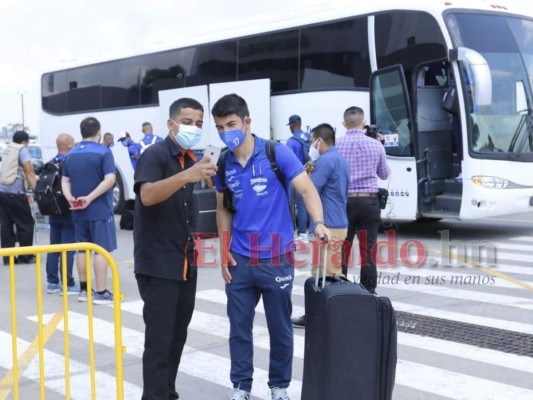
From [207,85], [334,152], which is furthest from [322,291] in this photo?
[207,85]

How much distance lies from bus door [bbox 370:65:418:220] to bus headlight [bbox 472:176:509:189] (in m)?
1.03

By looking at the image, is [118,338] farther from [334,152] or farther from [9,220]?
[9,220]

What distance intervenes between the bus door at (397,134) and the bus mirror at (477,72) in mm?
1118

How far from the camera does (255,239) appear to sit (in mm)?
4738

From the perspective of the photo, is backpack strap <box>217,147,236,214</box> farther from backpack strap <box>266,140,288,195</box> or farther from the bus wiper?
the bus wiper

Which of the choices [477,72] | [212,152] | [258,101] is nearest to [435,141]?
[477,72]

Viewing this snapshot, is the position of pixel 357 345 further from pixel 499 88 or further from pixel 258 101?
pixel 258 101

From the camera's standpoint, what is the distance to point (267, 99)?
14797mm

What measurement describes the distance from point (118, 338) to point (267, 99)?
10.8 m

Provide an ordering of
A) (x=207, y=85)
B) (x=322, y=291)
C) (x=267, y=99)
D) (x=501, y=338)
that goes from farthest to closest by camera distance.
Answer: (x=207, y=85) → (x=267, y=99) → (x=501, y=338) → (x=322, y=291)

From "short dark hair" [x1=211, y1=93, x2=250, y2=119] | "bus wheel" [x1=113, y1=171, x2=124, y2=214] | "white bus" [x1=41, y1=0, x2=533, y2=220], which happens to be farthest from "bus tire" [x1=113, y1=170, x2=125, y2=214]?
"short dark hair" [x1=211, y1=93, x2=250, y2=119]

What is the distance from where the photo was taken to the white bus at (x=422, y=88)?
11789 mm

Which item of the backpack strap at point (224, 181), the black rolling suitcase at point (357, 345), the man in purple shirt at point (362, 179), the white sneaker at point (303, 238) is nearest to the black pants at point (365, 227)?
the man in purple shirt at point (362, 179)

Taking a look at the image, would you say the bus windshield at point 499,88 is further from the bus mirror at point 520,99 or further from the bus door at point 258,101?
the bus door at point 258,101
